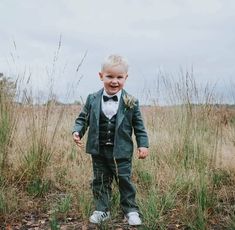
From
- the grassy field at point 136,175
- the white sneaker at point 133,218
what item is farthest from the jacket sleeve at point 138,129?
the white sneaker at point 133,218

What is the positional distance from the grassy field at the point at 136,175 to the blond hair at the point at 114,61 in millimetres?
1092

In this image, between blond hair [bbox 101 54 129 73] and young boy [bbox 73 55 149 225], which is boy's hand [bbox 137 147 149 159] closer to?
young boy [bbox 73 55 149 225]

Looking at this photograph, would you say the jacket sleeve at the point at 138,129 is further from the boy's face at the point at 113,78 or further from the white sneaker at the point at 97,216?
the white sneaker at the point at 97,216

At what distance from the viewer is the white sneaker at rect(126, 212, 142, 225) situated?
3632 mm

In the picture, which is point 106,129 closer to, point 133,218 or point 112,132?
point 112,132

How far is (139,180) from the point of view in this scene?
15.6ft

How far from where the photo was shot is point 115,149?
356 cm

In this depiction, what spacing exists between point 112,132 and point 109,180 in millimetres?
447

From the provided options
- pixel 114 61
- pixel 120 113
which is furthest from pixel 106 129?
pixel 114 61

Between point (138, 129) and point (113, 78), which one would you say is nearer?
point (113, 78)

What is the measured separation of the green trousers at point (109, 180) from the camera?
364cm

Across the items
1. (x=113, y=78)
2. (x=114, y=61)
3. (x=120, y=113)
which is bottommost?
(x=120, y=113)

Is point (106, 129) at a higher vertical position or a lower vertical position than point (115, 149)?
higher

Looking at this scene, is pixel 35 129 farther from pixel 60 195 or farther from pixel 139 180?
pixel 139 180
